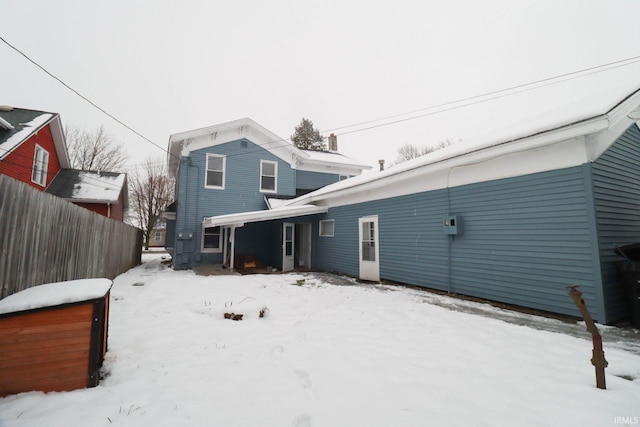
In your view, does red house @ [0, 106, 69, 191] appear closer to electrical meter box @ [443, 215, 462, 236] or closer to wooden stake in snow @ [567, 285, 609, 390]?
electrical meter box @ [443, 215, 462, 236]

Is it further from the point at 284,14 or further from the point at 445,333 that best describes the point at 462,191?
the point at 284,14

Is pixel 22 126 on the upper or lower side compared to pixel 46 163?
upper

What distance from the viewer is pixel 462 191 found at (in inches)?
257

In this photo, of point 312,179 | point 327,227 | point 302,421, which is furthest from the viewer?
point 312,179

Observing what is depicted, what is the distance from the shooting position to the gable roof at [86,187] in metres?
14.1

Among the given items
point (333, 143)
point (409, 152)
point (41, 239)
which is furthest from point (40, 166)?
point (409, 152)

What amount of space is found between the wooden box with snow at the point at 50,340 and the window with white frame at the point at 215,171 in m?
11.0

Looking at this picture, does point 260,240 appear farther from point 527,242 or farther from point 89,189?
point 527,242

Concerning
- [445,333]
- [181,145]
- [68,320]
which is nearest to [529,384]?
[445,333]

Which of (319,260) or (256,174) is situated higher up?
(256,174)

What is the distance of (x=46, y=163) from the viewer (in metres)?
13.8

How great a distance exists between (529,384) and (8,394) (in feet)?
14.9

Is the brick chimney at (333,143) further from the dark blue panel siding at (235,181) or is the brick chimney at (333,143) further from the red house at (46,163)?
the red house at (46,163)

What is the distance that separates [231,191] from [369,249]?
772 centimetres
